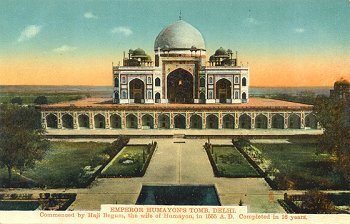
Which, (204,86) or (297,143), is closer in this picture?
(297,143)

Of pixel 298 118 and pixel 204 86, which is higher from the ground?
pixel 204 86

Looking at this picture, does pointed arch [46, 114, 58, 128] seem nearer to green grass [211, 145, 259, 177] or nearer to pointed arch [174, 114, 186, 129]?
pointed arch [174, 114, 186, 129]

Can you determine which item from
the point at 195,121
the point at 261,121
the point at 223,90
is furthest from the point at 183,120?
the point at 261,121

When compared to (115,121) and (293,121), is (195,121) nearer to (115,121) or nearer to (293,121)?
(115,121)

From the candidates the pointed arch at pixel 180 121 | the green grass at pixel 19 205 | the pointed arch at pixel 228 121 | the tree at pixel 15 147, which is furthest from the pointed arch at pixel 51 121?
the green grass at pixel 19 205

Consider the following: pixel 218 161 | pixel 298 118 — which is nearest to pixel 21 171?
pixel 218 161

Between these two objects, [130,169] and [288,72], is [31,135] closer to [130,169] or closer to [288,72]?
[130,169]
